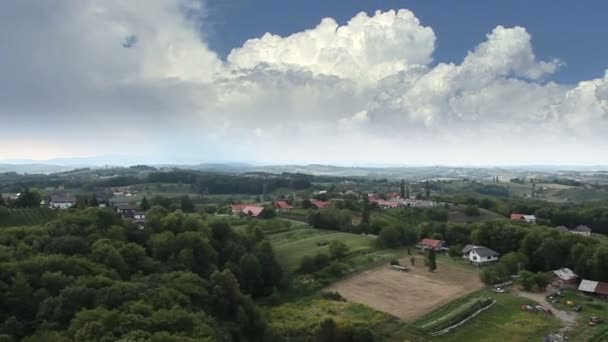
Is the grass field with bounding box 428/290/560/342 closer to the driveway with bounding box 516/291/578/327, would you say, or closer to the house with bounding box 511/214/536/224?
the driveway with bounding box 516/291/578/327

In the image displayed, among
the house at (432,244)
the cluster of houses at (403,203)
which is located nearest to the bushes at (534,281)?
the house at (432,244)

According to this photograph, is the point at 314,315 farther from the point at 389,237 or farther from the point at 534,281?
the point at 389,237

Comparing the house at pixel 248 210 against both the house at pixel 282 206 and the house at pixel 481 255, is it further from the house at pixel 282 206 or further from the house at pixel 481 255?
the house at pixel 481 255

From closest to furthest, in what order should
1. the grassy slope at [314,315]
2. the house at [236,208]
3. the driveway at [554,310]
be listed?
the grassy slope at [314,315], the driveway at [554,310], the house at [236,208]

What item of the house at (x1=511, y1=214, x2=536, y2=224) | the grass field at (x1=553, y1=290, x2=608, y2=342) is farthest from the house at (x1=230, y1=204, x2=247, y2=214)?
the grass field at (x1=553, y1=290, x2=608, y2=342)

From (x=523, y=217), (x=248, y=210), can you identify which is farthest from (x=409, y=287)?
(x=523, y=217)

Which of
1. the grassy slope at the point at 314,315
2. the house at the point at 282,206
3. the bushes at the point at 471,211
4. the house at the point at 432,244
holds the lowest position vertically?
the grassy slope at the point at 314,315
